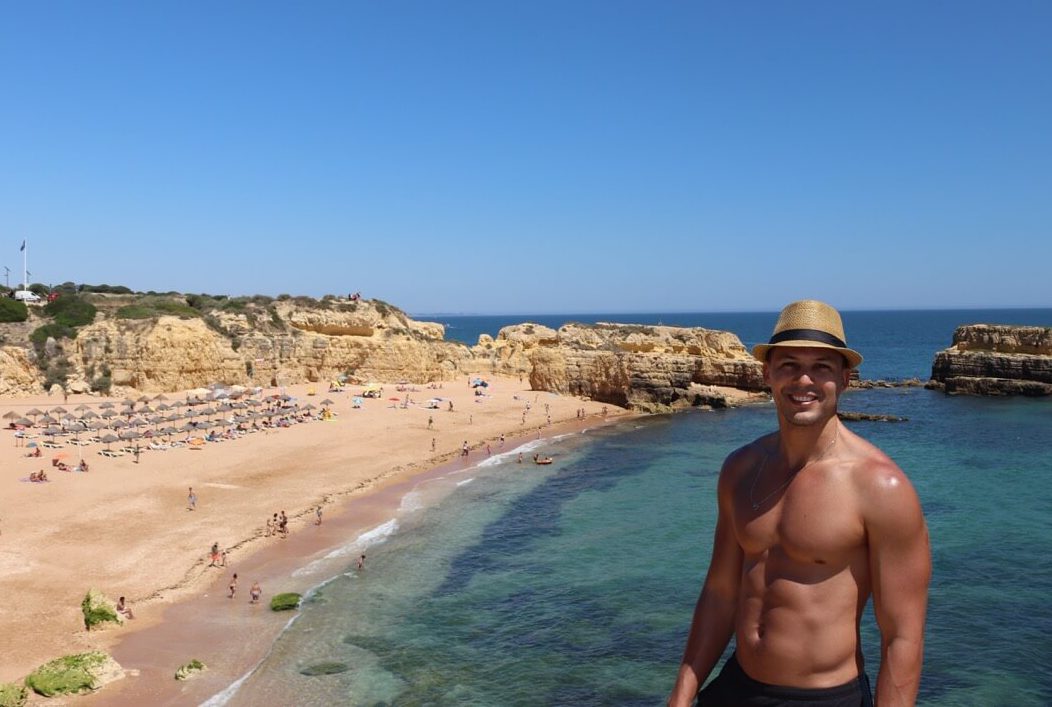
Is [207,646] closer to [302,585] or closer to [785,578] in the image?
[302,585]

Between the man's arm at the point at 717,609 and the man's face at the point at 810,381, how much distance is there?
19.4 inches

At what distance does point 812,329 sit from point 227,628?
1518 cm

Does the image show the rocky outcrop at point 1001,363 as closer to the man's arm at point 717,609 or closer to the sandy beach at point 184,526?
the sandy beach at point 184,526

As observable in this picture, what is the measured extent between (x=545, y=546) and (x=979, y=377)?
45.6 m

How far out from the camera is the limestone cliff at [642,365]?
4872 centimetres

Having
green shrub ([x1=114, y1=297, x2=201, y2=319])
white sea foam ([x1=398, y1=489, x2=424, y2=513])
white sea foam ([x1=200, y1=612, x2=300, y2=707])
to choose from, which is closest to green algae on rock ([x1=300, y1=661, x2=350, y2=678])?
white sea foam ([x1=200, y1=612, x2=300, y2=707])

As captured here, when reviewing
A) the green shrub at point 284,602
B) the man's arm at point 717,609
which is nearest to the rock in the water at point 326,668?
the green shrub at point 284,602

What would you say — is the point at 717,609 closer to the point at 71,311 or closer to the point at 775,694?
the point at 775,694

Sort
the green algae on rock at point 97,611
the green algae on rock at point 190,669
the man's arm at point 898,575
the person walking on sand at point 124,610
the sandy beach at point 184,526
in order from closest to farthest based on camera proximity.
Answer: the man's arm at point 898,575 → the green algae on rock at point 190,669 → the sandy beach at point 184,526 → the green algae on rock at point 97,611 → the person walking on sand at point 124,610

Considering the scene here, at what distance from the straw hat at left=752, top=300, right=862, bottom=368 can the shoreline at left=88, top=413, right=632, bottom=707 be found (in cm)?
1231

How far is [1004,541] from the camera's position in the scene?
67.4 ft

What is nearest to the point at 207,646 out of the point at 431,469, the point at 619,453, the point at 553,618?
the point at 553,618

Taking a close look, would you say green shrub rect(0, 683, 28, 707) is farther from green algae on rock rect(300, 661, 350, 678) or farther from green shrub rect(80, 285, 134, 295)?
green shrub rect(80, 285, 134, 295)

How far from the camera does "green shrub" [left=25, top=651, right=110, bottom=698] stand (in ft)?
39.9
